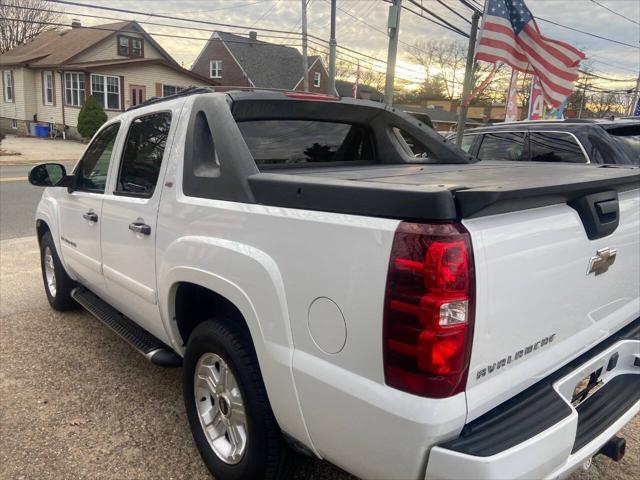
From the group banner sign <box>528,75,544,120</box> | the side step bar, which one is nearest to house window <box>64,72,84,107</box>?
banner sign <box>528,75,544,120</box>

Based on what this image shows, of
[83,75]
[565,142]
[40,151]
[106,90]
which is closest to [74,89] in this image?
[83,75]

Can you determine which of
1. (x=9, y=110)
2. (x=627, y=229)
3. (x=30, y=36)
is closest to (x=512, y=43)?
(x=627, y=229)

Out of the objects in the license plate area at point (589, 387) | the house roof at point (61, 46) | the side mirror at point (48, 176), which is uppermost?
the house roof at point (61, 46)

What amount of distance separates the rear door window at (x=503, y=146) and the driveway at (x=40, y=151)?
18097 mm

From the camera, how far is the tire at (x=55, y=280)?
4.61 m

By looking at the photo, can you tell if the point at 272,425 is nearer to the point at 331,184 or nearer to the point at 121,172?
the point at 331,184

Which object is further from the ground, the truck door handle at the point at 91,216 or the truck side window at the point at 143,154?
the truck side window at the point at 143,154

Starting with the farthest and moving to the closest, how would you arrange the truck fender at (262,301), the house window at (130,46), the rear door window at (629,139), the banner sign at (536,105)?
the house window at (130,46)
the banner sign at (536,105)
the rear door window at (629,139)
the truck fender at (262,301)

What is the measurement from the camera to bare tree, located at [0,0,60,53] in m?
45.2

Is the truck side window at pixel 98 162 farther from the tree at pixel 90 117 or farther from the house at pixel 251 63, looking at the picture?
the house at pixel 251 63

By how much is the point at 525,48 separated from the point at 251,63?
3818 cm

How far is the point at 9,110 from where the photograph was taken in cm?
3459

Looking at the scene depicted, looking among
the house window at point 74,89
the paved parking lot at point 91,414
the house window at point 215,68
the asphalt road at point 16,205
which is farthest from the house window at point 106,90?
the paved parking lot at point 91,414

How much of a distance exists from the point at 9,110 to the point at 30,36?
18386 millimetres
